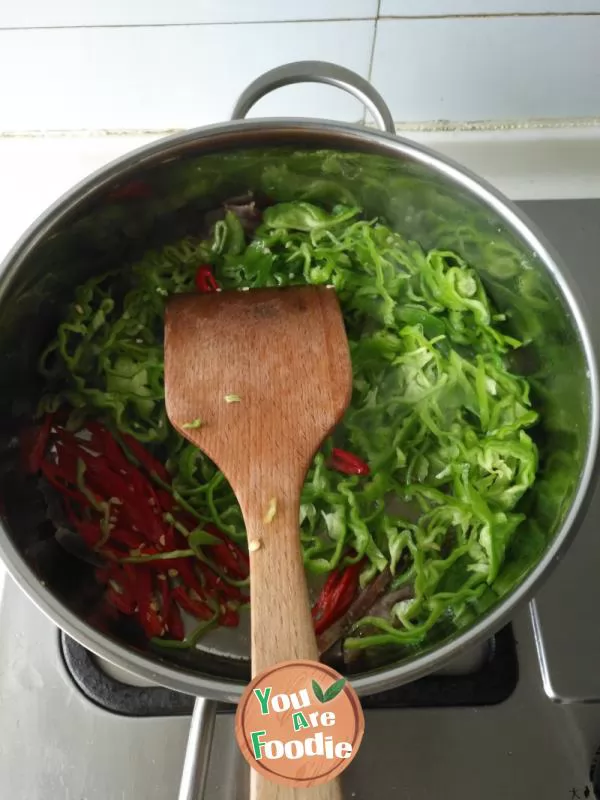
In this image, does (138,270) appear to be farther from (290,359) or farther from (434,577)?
(434,577)

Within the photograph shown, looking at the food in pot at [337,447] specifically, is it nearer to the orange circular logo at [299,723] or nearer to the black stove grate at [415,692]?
the black stove grate at [415,692]

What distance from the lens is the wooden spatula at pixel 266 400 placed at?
85 cm

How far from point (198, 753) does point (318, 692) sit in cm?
18

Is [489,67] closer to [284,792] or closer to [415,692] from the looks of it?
[415,692]

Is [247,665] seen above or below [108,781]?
above

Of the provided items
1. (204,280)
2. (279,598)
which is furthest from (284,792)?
(204,280)

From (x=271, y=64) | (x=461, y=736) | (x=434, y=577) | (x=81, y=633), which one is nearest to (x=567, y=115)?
(x=271, y=64)

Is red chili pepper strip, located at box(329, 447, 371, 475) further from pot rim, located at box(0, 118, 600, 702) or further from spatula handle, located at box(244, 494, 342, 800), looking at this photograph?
pot rim, located at box(0, 118, 600, 702)

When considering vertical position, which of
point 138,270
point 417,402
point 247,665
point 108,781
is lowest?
point 108,781

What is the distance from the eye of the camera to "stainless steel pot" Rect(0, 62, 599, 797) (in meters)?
0.93

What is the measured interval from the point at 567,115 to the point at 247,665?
1.05 m

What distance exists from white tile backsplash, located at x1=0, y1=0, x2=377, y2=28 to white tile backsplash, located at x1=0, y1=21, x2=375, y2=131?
15mm

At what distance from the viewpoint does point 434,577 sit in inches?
39.6

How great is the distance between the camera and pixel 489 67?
1.20m
